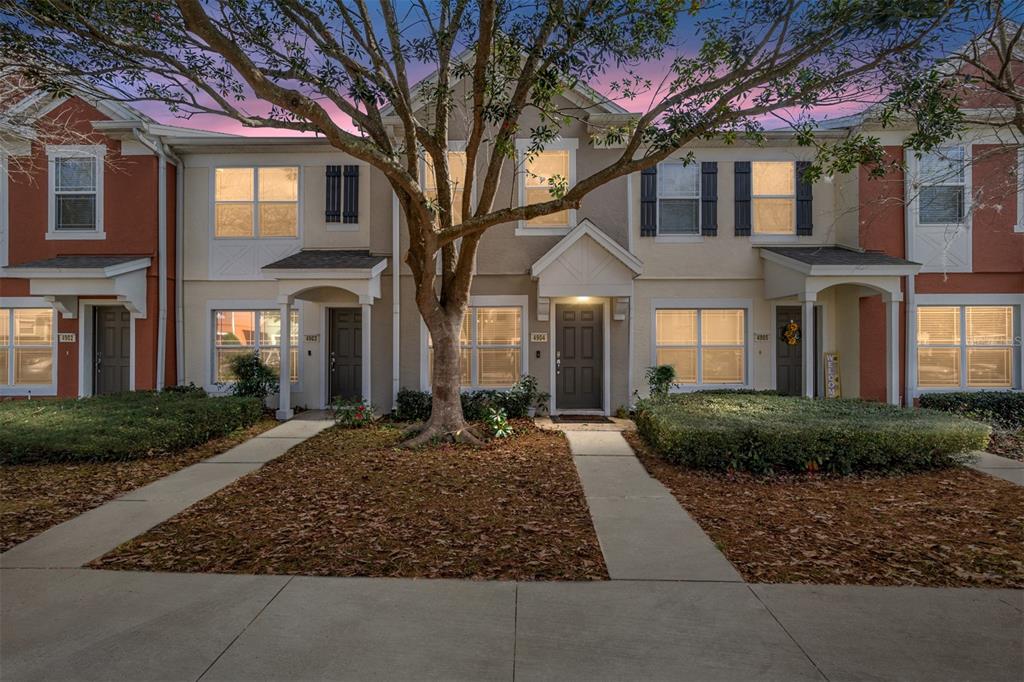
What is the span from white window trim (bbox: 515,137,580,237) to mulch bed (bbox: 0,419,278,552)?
7000 mm

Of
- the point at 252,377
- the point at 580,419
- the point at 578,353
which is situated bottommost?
the point at 580,419

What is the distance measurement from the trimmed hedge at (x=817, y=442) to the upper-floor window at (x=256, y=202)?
935 centimetres

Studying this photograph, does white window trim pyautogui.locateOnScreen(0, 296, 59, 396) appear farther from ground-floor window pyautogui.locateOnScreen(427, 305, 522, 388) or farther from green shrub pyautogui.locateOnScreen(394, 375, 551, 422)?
ground-floor window pyautogui.locateOnScreen(427, 305, 522, 388)

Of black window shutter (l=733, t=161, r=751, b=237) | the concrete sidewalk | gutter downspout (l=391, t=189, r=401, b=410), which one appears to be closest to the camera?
the concrete sidewalk

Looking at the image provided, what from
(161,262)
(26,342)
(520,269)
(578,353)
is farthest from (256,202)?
(578,353)

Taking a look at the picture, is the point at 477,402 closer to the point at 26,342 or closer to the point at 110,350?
the point at 110,350

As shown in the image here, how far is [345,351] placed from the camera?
1267 cm

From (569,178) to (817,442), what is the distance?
7.16m

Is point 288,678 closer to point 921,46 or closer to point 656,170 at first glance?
point 921,46

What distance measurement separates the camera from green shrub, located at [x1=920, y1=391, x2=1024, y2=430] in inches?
414

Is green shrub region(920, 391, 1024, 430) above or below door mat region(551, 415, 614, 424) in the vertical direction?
above

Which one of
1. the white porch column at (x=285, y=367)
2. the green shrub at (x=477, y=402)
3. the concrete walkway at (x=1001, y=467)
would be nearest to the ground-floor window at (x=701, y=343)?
the green shrub at (x=477, y=402)

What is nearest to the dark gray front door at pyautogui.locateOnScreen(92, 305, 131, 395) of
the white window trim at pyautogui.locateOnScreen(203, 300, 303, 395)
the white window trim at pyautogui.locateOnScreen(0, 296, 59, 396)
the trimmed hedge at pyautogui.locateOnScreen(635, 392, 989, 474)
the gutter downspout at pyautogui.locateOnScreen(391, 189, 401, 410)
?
the white window trim at pyautogui.locateOnScreen(0, 296, 59, 396)

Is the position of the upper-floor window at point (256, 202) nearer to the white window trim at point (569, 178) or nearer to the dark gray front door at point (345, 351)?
the dark gray front door at point (345, 351)
